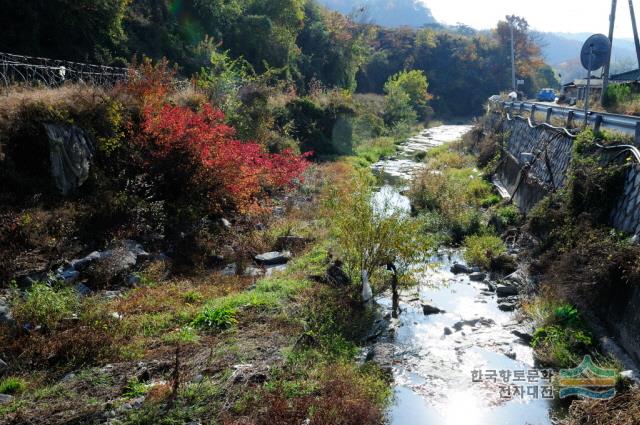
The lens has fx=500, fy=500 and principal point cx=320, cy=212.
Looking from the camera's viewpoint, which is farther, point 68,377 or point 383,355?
point 383,355

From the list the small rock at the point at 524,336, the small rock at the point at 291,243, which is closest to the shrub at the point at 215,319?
the small rock at the point at 291,243

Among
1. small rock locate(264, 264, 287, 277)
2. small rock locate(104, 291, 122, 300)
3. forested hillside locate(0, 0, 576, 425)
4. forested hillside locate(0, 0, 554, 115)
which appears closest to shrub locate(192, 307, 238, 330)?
forested hillside locate(0, 0, 576, 425)

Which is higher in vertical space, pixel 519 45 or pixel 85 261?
pixel 519 45

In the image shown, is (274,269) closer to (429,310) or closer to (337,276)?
(337,276)

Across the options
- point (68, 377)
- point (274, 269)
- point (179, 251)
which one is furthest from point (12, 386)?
point (274, 269)

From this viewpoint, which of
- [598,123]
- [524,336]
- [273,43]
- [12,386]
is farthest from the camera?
[273,43]

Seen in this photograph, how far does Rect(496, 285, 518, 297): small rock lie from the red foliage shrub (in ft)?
22.5

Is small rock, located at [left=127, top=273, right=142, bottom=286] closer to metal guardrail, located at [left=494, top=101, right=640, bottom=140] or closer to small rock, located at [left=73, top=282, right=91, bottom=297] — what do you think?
small rock, located at [left=73, top=282, right=91, bottom=297]

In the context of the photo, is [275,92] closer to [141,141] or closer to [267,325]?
[141,141]

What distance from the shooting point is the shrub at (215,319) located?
27.6 ft

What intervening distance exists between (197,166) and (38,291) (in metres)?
5.96

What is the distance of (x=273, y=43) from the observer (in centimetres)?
3788

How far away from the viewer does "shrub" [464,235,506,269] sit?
41.9 ft

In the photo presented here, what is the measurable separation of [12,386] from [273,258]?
21.5ft
